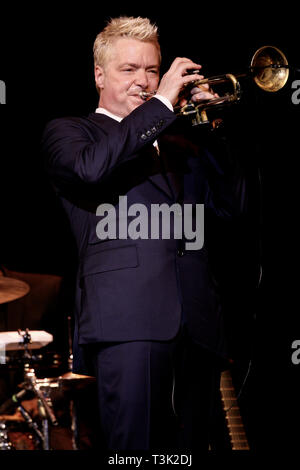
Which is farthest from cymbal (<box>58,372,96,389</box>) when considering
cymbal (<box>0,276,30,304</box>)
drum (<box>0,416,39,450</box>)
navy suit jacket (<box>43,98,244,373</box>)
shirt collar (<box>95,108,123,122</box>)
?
shirt collar (<box>95,108,123,122</box>)

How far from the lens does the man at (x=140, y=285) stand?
1.62 meters

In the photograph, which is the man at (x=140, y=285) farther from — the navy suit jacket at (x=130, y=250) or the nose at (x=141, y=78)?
the nose at (x=141, y=78)

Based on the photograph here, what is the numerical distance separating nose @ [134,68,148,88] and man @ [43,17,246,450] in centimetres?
18

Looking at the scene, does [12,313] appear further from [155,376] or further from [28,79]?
[155,376]

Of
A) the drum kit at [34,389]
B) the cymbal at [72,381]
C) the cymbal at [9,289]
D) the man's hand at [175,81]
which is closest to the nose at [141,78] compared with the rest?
the man's hand at [175,81]

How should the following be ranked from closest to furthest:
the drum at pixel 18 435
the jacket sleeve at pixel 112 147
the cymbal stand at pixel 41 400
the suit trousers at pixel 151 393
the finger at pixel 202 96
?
the suit trousers at pixel 151 393, the jacket sleeve at pixel 112 147, the finger at pixel 202 96, the drum at pixel 18 435, the cymbal stand at pixel 41 400

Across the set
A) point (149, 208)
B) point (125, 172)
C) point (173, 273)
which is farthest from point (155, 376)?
point (125, 172)

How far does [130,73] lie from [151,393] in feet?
3.55

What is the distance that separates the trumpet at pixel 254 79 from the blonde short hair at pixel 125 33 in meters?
0.20

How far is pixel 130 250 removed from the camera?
170cm

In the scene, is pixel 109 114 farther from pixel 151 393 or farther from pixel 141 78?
pixel 151 393

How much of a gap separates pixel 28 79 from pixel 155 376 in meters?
2.88

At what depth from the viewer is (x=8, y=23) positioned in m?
3.60

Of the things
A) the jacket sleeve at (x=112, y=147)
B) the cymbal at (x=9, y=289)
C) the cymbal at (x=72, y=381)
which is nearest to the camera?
the jacket sleeve at (x=112, y=147)
